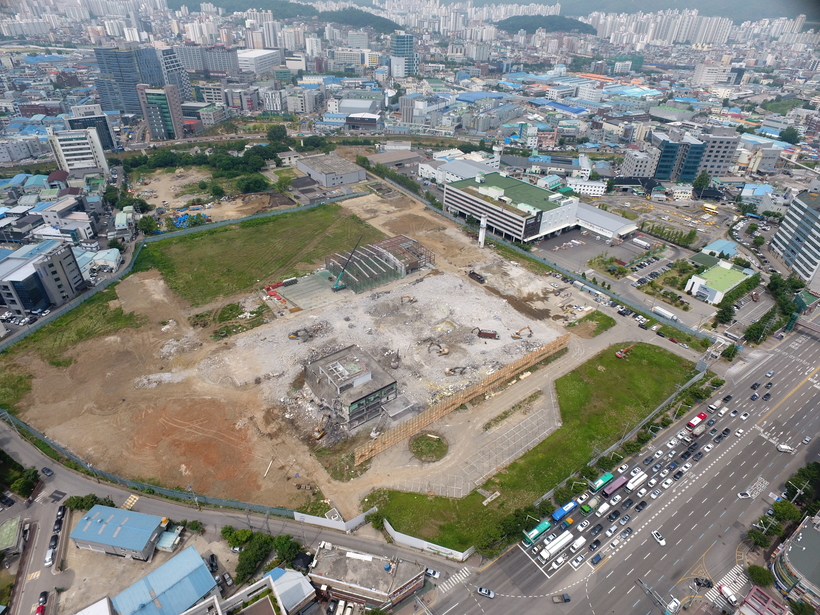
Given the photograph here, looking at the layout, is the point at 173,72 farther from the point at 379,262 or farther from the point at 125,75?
the point at 379,262

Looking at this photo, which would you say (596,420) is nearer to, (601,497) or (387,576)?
(601,497)

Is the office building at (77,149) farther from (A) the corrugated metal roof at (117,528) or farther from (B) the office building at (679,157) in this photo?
(B) the office building at (679,157)

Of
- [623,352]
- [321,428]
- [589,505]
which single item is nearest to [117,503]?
[321,428]

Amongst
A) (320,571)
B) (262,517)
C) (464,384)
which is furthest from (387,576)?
(464,384)

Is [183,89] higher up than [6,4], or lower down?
lower down

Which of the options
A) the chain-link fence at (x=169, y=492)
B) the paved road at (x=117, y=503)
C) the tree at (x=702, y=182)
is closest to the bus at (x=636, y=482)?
the paved road at (x=117, y=503)

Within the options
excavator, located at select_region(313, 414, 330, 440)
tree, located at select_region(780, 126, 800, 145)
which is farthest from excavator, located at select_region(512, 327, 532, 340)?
tree, located at select_region(780, 126, 800, 145)
